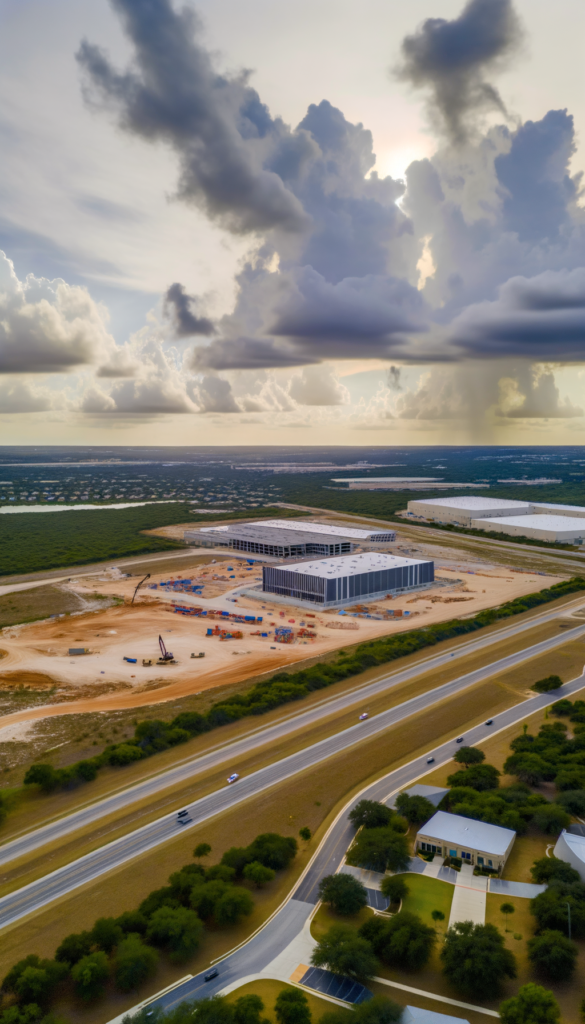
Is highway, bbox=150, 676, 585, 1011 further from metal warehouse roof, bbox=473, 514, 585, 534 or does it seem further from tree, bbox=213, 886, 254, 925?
metal warehouse roof, bbox=473, 514, 585, 534

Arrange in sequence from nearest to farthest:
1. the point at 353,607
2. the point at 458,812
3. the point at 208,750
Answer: the point at 458,812
the point at 208,750
the point at 353,607

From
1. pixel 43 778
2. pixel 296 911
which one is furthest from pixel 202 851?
pixel 43 778

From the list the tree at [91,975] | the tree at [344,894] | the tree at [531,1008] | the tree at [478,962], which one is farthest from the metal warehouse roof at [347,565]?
the tree at [531,1008]

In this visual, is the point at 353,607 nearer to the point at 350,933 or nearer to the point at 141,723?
the point at 141,723

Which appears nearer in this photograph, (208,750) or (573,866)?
(573,866)

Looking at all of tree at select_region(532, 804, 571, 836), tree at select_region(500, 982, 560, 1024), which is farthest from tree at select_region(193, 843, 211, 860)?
tree at select_region(532, 804, 571, 836)

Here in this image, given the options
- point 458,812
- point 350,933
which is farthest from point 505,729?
point 350,933
